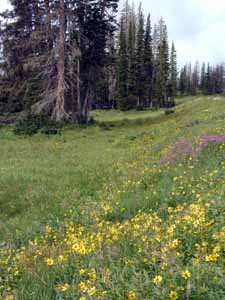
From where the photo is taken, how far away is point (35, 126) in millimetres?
28609

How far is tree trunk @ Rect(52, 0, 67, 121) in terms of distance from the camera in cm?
2958

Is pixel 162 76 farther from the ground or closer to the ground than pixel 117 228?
farther from the ground

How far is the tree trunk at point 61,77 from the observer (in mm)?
29578

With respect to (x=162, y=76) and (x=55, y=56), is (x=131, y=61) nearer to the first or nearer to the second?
(x=162, y=76)

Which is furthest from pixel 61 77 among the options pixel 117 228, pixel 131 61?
pixel 131 61

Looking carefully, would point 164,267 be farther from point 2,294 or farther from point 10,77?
point 10,77

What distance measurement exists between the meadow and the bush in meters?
11.7

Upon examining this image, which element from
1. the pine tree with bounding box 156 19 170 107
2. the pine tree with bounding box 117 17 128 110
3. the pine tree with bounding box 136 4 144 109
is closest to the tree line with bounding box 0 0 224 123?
the pine tree with bounding box 117 17 128 110

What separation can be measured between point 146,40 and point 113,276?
6573cm

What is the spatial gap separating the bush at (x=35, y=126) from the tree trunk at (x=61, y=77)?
87cm

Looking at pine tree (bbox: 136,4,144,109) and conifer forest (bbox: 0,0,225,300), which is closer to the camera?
conifer forest (bbox: 0,0,225,300)

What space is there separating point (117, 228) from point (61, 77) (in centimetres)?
2497

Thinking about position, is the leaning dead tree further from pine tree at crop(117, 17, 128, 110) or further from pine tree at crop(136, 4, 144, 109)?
pine tree at crop(136, 4, 144, 109)

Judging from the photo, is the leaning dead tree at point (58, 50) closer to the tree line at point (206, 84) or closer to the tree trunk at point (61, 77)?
the tree trunk at point (61, 77)
